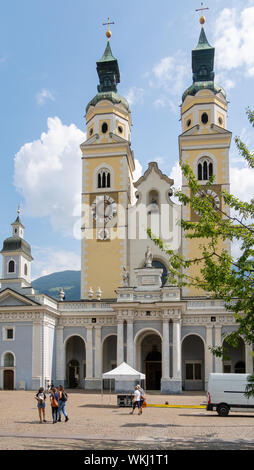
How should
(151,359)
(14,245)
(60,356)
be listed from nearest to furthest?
(60,356) → (151,359) → (14,245)

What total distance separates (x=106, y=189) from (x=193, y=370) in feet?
64.2

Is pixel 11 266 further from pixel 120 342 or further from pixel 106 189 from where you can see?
pixel 120 342

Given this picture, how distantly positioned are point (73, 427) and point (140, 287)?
89.0 ft

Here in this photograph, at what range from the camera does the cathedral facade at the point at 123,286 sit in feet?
157

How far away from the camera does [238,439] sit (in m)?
19.7

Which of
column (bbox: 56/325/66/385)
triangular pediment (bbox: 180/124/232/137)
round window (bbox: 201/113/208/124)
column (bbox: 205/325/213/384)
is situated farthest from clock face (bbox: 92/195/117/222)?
column (bbox: 205/325/213/384)

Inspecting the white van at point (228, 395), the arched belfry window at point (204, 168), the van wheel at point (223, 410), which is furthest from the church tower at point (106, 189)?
the van wheel at point (223, 410)

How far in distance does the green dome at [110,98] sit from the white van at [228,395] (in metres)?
37.3

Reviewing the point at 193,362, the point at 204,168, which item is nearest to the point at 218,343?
the point at 193,362

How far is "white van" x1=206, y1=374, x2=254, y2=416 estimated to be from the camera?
3003 centimetres

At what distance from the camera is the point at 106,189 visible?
192 feet

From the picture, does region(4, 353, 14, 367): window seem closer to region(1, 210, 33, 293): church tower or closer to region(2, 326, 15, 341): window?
region(2, 326, 15, 341): window

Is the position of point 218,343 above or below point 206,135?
below
